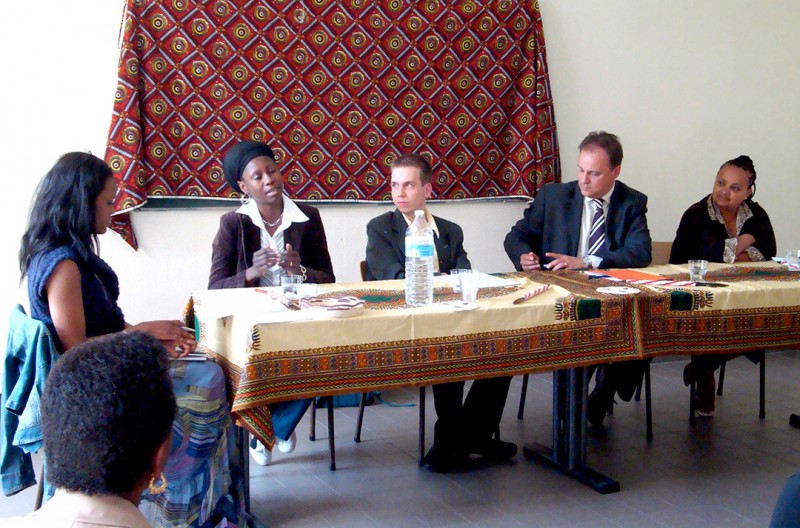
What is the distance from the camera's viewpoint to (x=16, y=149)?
12.2 feet

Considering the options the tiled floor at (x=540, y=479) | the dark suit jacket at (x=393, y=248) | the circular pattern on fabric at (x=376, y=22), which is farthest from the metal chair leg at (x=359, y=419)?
the circular pattern on fabric at (x=376, y=22)

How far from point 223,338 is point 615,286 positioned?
1.48 meters

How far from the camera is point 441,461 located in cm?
317

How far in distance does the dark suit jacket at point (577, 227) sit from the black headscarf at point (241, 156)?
4.44ft

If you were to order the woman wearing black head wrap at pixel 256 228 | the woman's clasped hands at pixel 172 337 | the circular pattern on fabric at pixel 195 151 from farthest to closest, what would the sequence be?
the circular pattern on fabric at pixel 195 151
the woman wearing black head wrap at pixel 256 228
the woman's clasped hands at pixel 172 337

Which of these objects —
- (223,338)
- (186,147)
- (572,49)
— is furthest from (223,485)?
(572,49)

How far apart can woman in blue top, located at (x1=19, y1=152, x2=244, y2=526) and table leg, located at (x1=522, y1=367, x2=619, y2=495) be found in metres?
1.35

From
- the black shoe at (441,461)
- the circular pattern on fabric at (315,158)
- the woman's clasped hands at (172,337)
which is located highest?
the circular pattern on fabric at (315,158)

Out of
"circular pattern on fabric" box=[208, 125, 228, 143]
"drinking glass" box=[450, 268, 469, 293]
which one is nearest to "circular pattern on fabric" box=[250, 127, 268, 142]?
"circular pattern on fabric" box=[208, 125, 228, 143]

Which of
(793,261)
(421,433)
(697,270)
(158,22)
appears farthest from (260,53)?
(793,261)

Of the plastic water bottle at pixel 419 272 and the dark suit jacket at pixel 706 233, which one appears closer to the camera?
the plastic water bottle at pixel 419 272

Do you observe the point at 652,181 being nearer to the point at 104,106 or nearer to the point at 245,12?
the point at 245,12

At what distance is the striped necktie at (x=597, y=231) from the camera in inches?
149

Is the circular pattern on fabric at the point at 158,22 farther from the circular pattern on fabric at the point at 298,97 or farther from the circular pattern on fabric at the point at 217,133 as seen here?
the circular pattern on fabric at the point at 298,97
